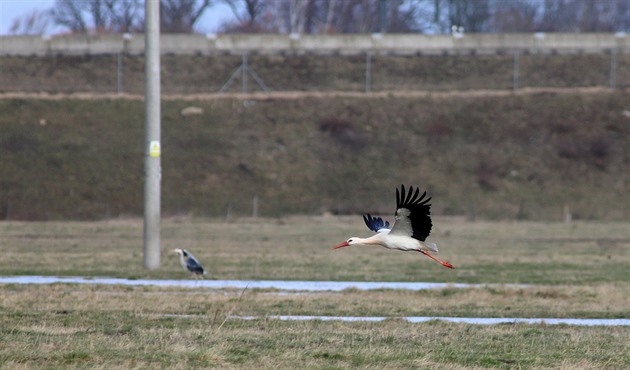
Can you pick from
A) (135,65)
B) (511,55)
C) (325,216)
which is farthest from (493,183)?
(135,65)

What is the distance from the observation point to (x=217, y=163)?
53.3 m

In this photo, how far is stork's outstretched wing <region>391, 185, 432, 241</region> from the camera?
1166cm

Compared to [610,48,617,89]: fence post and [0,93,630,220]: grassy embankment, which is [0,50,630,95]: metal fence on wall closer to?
[610,48,617,89]: fence post

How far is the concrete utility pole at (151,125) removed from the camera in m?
20.7

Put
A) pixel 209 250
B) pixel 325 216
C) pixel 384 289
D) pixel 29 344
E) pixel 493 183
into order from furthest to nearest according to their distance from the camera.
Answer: pixel 493 183 < pixel 325 216 < pixel 209 250 < pixel 384 289 < pixel 29 344

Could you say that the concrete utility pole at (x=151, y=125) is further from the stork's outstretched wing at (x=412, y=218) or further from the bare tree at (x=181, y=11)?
the bare tree at (x=181, y=11)

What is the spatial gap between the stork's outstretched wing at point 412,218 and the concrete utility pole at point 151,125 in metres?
9.59

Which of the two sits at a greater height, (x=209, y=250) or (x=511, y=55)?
(x=511, y=55)

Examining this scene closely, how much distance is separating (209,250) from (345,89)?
35.9 m

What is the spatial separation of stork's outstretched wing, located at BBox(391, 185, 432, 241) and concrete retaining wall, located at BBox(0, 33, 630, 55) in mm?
55188

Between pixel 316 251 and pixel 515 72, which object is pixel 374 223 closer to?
pixel 316 251

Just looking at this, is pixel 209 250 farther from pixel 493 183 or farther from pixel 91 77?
pixel 91 77

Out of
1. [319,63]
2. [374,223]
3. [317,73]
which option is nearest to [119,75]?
[317,73]

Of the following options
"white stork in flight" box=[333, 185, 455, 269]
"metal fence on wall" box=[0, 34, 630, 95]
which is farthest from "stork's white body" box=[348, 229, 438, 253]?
"metal fence on wall" box=[0, 34, 630, 95]
